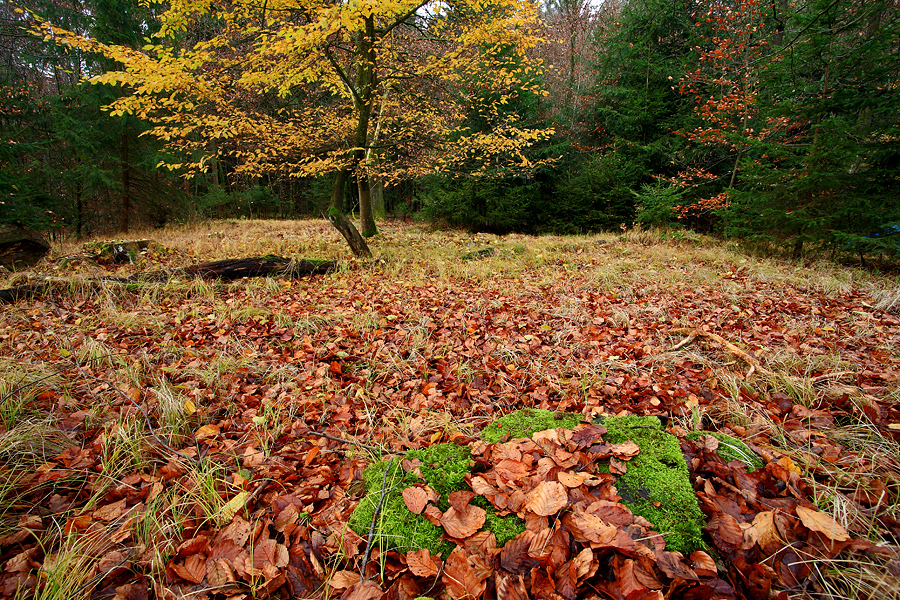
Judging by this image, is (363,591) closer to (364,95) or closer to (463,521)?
(463,521)

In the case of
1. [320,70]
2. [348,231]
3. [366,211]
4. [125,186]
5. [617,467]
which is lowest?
[617,467]

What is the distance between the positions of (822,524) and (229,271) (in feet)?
21.4

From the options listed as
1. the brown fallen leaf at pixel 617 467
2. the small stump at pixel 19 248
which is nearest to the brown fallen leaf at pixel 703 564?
the brown fallen leaf at pixel 617 467

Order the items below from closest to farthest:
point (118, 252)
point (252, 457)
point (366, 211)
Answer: point (252, 457), point (118, 252), point (366, 211)

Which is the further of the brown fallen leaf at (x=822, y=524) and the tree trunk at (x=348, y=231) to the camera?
the tree trunk at (x=348, y=231)

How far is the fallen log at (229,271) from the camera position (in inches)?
182

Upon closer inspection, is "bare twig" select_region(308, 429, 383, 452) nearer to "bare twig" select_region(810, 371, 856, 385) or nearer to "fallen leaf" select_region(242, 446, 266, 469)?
"fallen leaf" select_region(242, 446, 266, 469)

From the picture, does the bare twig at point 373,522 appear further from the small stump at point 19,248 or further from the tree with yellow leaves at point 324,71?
the small stump at point 19,248

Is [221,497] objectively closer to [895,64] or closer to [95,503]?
[95,503]

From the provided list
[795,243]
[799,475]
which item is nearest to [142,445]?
[799,475]

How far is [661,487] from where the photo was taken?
1.38m

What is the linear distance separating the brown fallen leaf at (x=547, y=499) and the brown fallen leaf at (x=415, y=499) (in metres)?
0.39

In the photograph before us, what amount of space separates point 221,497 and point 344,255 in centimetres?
621

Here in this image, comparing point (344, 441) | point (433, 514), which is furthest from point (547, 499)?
point (344, 441)
